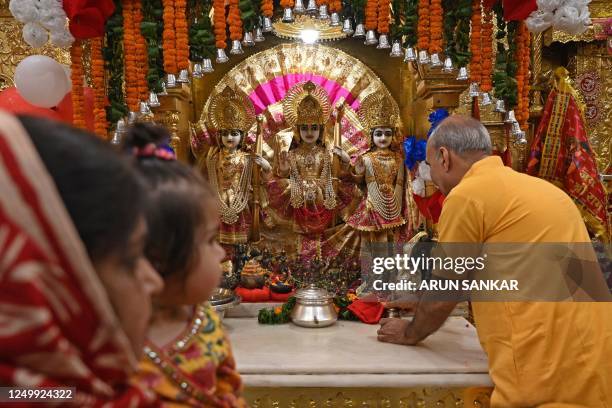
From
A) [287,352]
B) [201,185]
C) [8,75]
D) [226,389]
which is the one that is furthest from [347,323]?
[8,75]

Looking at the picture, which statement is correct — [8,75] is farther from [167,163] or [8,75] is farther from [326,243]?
[167,163]

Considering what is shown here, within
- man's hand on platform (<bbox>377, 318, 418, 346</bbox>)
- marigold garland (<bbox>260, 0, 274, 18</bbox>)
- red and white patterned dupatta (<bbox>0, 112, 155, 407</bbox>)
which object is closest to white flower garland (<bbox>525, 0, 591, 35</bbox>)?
marigold garland (<bbox>260, 0, 274, 18</bbox>)

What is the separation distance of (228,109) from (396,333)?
9.91 feet

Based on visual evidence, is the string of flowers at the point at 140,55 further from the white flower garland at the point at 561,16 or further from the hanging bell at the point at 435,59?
the white flower garland at the point at 561,16

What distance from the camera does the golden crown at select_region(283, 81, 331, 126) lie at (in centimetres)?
464

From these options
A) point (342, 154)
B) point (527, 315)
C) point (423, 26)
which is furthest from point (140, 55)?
point (342, 154)

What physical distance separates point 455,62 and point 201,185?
211cm

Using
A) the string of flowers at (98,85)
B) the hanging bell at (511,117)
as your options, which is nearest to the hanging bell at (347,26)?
the hanging bell at (511,117)

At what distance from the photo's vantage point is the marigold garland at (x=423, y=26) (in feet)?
8.67

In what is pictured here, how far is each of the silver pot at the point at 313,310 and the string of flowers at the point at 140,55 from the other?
1305 mm

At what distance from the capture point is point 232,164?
4.55 m

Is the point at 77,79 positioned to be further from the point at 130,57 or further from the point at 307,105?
the point at 307,105

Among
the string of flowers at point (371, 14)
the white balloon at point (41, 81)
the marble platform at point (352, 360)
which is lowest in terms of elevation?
the marble platform at point (352, 360)

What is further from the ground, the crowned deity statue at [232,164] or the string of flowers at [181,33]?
the string of flowers at [181,33]
